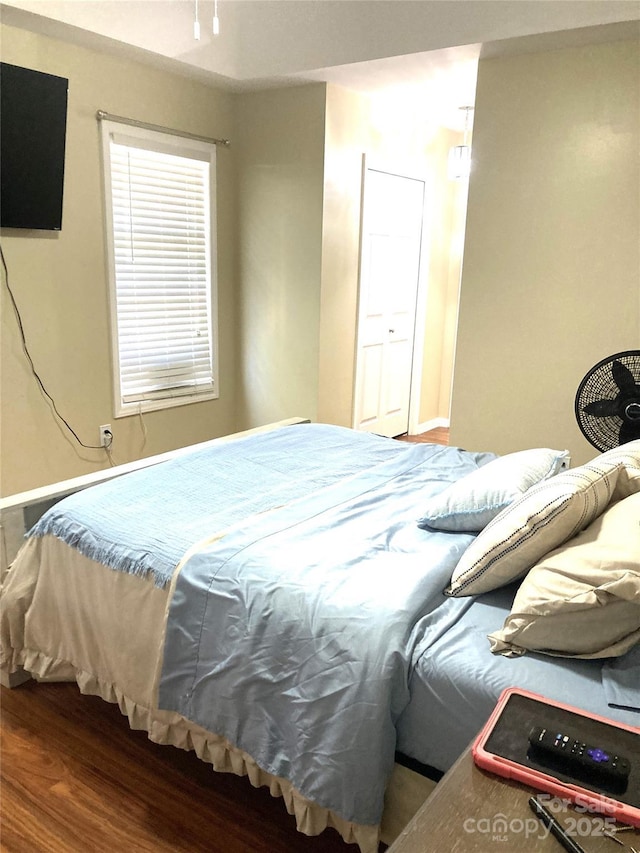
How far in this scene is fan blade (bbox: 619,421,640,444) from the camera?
7.20 ft

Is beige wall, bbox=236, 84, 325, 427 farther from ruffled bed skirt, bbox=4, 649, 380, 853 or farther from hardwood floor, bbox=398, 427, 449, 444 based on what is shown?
ruffled bed skirt, bbox=4, 649, 380, 853

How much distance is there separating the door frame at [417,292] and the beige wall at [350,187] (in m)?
0.02

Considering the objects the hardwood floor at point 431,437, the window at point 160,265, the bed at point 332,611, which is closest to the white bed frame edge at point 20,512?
the bed at point 332,611

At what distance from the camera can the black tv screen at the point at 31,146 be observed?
2.95 metres

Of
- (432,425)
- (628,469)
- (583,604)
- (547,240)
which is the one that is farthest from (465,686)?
(432,425)

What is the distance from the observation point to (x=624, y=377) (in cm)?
220

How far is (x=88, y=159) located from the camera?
3457mm

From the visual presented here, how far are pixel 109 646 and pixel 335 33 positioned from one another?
3310mm

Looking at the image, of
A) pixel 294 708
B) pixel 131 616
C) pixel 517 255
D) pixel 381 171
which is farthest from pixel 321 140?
pixel 294 708

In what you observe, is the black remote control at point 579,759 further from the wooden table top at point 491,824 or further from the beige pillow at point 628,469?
the beige pillow at point 628,469

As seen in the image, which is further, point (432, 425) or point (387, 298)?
point (432, 425)

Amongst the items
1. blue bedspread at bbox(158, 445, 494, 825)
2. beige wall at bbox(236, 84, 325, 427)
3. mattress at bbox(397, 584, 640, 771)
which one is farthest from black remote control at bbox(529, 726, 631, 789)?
beige wall at bbox(236, 84, 325, 427)

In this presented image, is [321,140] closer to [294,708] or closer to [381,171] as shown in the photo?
[381,171]

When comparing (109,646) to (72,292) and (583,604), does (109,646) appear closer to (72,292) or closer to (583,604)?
(583,604)
